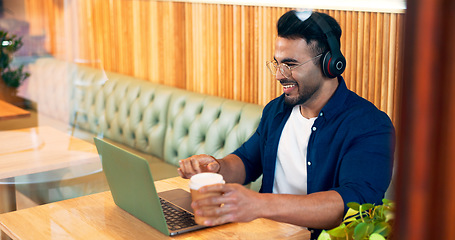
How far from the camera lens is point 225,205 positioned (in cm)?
98

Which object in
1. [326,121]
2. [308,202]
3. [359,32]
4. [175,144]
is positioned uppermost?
[359,32]

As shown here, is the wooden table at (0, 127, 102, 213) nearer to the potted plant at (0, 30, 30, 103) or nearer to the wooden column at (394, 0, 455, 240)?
the potted plant at (0, 30, 30, 103)

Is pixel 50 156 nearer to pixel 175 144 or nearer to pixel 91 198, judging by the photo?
pixel 175 144

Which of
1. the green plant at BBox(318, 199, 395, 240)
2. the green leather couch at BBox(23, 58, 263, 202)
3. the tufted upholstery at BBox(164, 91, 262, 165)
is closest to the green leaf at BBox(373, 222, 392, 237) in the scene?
the green plant at BBox(318, 199, 395, 240)

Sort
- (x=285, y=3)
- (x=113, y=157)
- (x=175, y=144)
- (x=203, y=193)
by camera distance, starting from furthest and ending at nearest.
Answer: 1. (x=175, y=144)
2. (x=285, y=3)
3. (x=113, y=157)
4. (x=203, y=193)

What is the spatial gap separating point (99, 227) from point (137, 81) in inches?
61.5

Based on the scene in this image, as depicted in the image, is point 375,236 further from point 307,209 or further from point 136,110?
point 136,110

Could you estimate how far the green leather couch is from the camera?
2.42 meters

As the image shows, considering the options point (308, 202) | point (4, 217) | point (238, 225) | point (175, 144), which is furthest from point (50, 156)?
point (308, 202)

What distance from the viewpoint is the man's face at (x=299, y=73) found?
1498mm

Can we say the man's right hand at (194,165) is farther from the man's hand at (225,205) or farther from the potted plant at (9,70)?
the potted plant at (9,70)

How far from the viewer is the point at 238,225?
124cm

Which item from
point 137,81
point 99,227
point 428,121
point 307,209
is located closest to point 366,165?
point 307,209

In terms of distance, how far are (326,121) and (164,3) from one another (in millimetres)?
1535
